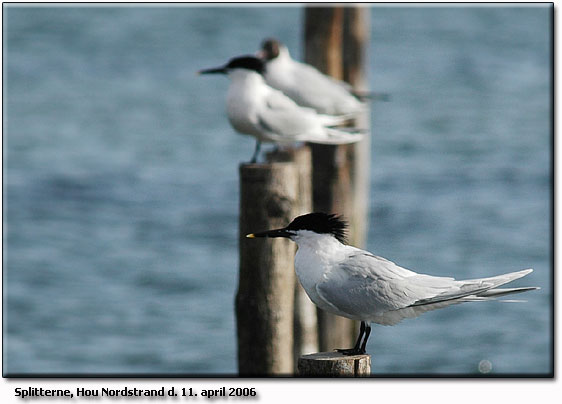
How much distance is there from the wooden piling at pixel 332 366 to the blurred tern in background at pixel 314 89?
14.3ft

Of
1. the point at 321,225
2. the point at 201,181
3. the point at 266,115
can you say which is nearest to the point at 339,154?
the point at 266,115

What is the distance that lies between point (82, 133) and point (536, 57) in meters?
9.67

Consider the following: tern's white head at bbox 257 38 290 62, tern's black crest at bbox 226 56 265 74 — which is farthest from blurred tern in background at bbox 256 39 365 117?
tern's black crest at bbox 226 56 265 74

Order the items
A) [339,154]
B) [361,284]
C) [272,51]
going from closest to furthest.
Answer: [361,284] < [339,154] < [272,51]

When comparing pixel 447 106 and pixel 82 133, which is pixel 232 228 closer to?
pixel 82 133

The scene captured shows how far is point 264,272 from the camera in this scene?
215 inches

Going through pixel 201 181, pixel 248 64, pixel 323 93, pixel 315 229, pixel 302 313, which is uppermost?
pixel 248 64

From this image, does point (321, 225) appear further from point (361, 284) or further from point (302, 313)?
point (302, 313)

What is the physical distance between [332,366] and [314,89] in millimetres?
4526

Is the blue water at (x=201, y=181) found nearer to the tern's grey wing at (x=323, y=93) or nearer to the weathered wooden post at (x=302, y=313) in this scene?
the tern's grey wing at (x=323, y=93)

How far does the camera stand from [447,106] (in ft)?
67.1

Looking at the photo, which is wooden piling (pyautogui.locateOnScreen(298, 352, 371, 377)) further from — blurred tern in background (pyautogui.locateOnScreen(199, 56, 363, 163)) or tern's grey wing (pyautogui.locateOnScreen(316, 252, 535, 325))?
blurred tern in background (pyautogui.locateOnScreen(199, 56, 363, 163))

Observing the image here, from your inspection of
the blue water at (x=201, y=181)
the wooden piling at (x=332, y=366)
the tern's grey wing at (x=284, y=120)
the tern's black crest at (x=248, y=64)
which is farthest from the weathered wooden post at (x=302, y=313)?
the blue water at (x=201, y=181)

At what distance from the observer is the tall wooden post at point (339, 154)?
8.08 meters
